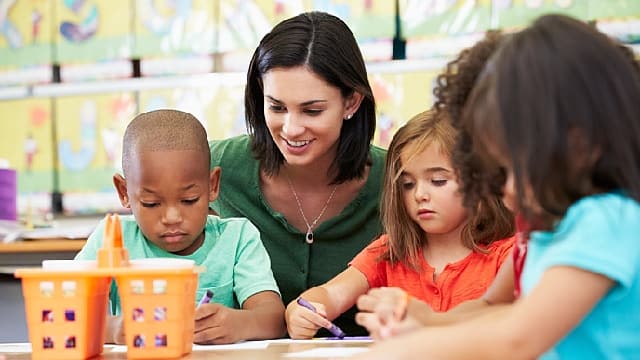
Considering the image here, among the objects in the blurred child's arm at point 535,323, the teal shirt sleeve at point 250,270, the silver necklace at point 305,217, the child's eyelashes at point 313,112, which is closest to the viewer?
the blurred child's arm at point 535,323

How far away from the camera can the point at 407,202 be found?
159 cm

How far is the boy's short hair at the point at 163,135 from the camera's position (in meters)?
1.45

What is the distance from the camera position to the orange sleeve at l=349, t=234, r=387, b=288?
5.41 ft

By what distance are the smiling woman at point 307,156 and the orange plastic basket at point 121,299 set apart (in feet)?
2.20

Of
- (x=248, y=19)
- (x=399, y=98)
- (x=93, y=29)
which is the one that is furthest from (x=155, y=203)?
(x=93, y=29)

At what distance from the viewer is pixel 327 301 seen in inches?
62.6

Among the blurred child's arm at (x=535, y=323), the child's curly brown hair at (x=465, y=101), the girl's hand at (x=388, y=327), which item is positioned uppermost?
the child's curly brown hair at (x=465, y=101)

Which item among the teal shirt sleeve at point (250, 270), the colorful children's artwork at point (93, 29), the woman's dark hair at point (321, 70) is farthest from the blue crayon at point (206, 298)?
the colorful children's artwork at point (93, 29)

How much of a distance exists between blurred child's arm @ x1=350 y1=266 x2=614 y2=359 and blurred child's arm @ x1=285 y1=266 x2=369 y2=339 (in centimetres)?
64

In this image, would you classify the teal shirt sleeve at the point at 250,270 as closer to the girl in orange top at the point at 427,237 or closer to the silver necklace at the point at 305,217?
the girl in orange top at the point at 427,237

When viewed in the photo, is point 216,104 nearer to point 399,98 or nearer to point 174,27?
point 174,27

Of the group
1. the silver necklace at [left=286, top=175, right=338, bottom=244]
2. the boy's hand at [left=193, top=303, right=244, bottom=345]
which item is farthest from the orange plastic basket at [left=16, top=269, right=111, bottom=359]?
the silver necklace at [left=286, top=175, right=338, bottom=244]

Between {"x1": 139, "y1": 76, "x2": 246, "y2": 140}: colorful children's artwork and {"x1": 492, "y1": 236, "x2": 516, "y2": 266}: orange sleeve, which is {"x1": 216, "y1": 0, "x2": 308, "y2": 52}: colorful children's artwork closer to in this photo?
{"x1": 139, "y1": 76, "x2": 246, "y2": 140}: colorful children's artwork

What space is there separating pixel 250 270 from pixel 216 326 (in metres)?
0.21
